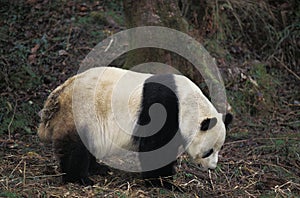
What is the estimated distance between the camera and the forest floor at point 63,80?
5.15 metres

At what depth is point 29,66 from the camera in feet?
25.5

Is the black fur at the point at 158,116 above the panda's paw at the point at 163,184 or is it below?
above

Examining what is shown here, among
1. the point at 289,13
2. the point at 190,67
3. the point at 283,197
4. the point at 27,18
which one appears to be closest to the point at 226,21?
the point at 289,13

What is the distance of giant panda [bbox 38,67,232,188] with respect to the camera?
16.2 feet

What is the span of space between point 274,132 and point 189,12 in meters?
3.40

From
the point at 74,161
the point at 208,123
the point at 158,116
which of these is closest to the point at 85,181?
the point at 74,161

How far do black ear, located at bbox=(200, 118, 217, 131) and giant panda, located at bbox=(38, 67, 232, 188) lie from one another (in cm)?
1

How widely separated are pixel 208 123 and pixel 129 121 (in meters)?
0.80

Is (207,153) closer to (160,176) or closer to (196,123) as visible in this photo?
(196,123)

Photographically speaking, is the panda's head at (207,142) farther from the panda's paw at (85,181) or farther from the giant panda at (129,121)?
the panda's paw at (85,181)

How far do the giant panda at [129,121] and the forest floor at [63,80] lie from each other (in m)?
0.28

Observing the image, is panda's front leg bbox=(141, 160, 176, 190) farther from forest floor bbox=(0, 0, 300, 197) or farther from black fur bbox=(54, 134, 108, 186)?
black fur bbox=(54, 134, 108, 186)

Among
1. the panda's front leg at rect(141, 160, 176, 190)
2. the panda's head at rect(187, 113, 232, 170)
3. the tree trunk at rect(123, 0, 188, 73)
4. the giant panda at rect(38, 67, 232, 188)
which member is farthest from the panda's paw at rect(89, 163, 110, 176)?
the tree trunk at rect(123, 0, 188, 73)

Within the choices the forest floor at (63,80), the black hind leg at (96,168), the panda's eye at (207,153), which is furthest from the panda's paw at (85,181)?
the panda's eye at (207,153)
